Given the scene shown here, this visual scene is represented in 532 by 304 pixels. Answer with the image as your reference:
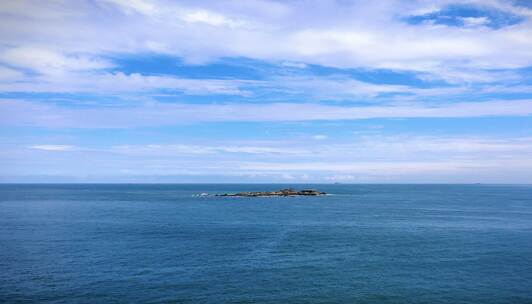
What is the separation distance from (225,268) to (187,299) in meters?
14.1

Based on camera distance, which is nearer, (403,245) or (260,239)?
(403,245)

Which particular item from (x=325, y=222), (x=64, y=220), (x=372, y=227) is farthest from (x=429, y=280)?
(x=64, y=220)

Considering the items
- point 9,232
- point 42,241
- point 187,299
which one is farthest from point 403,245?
point 9,232

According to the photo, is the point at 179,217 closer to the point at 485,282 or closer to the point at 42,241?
the point at 42,241

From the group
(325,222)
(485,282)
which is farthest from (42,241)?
(485,282)

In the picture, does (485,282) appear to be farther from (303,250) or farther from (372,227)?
(372,227)

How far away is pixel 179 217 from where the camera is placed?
131 meters

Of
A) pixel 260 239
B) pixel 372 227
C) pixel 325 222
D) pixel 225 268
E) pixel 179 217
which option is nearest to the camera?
pixel 225 268

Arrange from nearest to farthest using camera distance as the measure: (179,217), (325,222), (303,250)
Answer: (303,250) → (325,222) → (179,217)

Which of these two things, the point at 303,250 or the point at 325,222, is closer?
the point at 303,250

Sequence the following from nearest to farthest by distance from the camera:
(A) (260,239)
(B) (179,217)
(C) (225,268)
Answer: (C) (225,268)
(A) (260,239)
(B) (179,217)

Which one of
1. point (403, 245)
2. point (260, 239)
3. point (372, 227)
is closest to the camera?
point (403, 245)

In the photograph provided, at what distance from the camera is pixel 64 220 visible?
122312mm

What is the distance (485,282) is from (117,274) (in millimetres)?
50080
